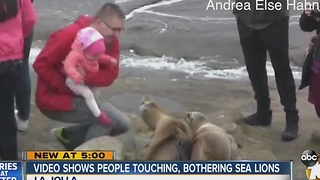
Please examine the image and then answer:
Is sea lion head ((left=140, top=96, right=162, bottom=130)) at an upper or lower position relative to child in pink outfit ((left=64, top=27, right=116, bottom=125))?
lower

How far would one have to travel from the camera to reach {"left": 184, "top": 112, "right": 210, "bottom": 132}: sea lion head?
272 centimetres

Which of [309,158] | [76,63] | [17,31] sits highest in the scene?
[17,31]

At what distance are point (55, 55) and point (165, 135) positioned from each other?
1.81 ft

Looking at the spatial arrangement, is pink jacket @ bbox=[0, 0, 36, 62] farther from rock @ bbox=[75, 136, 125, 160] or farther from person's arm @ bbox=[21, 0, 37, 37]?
rock @ bbox=[75, 136, 125, 160]

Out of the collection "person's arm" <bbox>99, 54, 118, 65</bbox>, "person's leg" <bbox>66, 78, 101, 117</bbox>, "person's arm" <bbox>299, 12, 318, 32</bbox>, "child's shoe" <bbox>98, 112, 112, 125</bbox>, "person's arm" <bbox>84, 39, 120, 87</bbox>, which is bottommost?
"child's shoe" <bbox>98, 112, 112, 125</bbox>

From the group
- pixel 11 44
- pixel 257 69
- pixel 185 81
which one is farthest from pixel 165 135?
pixel 11 44

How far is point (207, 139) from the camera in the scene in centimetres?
275

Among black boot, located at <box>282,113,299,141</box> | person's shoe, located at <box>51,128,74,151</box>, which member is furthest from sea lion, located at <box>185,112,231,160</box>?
person's shoe, located at <box>51,128,74,151</box>

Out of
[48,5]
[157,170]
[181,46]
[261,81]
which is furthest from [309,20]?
[48,5]

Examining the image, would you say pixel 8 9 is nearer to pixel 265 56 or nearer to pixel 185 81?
pixel 185 81

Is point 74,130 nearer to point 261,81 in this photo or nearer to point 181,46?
point 181,46

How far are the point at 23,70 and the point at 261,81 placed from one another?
3.11 feet

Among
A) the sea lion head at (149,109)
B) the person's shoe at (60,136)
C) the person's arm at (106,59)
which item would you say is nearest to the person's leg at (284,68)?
the sea lion head at (149,109)

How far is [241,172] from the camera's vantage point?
2.73 meters
